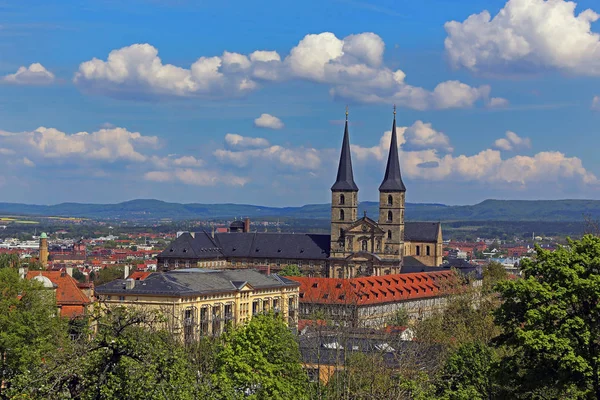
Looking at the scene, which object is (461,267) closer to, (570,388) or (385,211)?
(385,211)

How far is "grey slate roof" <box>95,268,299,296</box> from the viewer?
8256cm

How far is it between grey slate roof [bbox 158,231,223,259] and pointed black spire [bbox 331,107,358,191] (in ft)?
63.3

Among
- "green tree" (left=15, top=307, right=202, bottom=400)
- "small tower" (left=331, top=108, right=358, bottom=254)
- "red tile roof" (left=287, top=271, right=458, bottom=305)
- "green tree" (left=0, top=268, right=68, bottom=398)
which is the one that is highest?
"small tower" (left=331, top=108, right=358, bottom=254)

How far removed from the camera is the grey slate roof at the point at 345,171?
14425 cm

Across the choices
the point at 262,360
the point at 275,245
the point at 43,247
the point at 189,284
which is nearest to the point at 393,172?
the point at 275,245

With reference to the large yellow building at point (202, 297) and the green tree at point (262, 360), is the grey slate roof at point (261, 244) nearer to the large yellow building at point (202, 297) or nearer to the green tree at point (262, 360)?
the large yellow building at point (202, 297)

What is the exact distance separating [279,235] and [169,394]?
120471 millimetres

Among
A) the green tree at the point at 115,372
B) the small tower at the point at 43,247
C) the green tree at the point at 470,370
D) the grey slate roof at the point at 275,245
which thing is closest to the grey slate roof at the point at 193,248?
the grey slate roof at the point at 275,245

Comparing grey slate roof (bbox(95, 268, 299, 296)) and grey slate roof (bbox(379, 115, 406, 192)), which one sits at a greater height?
grey slate roof (bbox(379, 115, 406, 192))

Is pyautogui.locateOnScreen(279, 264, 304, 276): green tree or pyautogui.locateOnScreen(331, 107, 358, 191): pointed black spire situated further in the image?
pyautogui.locateOnScreen(331, 107, 358, 191): pointed black spire

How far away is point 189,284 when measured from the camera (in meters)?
85.4

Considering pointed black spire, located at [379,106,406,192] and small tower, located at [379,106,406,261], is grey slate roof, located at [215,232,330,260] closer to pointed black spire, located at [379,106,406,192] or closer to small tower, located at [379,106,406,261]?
small tower, located at [379,106,406,261]

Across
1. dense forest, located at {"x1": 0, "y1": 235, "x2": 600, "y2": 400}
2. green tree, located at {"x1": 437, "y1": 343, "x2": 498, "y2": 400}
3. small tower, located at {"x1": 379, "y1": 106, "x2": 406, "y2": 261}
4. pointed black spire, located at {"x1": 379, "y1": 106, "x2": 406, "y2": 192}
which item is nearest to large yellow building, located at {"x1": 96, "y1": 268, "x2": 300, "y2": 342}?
dense forest, located at {"x1": 0, "y1": 235, "x2": 600, "y2": 400}

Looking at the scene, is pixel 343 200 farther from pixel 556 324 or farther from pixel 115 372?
pixel 115 372
